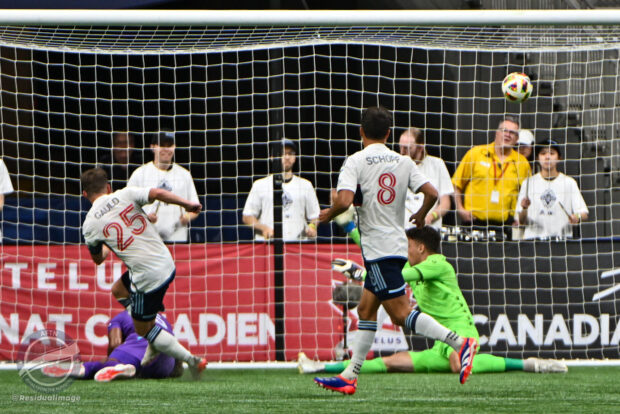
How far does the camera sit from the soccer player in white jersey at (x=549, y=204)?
9.90 metres

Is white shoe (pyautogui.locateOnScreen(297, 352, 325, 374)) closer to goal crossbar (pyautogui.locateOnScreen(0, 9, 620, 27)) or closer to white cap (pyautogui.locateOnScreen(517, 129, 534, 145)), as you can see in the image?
goal crossbar (pyautogui.locateOnScreen(0, 9, 620, 27))

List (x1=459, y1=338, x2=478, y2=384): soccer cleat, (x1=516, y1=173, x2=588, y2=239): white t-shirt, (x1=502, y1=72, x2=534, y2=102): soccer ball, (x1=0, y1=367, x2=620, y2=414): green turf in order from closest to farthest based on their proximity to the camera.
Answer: (x1=0, y1=367, x2=620, y2=414): green turf
(x1=459, y1=338, x2=478, y2=384): soccer cleat
(x1=502, y1=72, x2=534, y2=102): soccer ball
(x1=516, y1=173, x2=588, y2=239): white t-shirt

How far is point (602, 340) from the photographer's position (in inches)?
372

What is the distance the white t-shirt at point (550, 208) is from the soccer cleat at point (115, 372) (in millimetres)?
4098

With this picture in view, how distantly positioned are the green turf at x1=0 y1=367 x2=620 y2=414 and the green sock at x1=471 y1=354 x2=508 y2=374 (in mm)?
86

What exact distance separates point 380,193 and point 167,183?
3.59m

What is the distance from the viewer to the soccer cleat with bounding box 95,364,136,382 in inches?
298

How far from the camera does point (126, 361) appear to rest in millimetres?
7832

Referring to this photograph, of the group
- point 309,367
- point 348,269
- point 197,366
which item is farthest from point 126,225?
point 309,367

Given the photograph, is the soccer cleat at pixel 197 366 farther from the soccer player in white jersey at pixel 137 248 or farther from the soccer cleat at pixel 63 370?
the soccer cleat at pixel 63 370

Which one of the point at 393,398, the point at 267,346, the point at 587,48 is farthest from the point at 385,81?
the point at 393,398

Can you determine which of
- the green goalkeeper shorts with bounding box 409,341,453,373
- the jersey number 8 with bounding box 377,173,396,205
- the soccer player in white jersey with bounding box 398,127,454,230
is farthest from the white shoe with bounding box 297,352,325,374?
the jersey number 8 with bounding box 377,173,396,205

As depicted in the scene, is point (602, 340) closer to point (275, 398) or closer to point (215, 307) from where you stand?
point (215, 307)

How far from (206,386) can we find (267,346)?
2.24 meters
